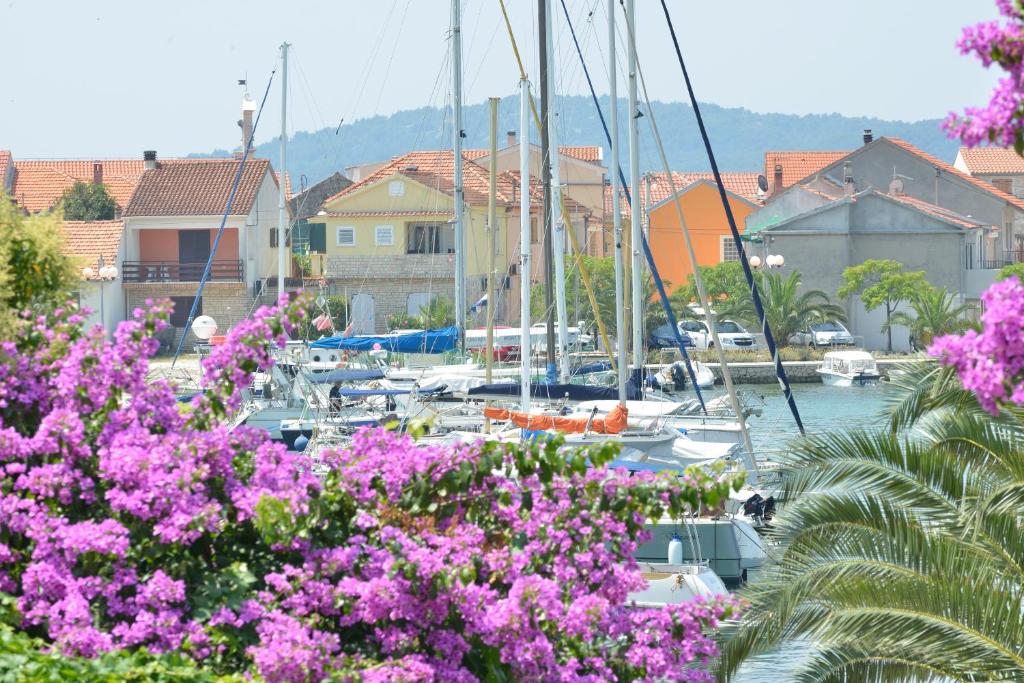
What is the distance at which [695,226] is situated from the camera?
83.8 m

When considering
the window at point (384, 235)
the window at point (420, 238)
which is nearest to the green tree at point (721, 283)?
the window at point (420, 238)

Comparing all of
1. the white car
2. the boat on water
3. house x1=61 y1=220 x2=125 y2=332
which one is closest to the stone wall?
house x1=61 y1=220 x2=125 y2=332

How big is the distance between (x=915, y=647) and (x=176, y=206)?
60814mm

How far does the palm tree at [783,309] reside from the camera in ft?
197

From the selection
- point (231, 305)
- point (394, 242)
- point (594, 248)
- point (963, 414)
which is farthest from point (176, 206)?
point (963, 414)

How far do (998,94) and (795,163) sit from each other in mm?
95116

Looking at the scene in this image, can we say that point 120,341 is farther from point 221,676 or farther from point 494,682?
point 494,682

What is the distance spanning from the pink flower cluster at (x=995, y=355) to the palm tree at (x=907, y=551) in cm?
397

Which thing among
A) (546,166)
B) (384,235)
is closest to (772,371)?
(384,235)

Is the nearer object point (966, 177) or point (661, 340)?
point (661, 340)

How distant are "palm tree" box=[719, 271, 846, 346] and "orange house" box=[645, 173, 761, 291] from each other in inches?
624

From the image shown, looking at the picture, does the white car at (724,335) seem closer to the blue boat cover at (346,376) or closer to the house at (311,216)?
the house at (311,216)

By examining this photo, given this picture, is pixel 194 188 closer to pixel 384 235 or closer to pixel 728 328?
pixel 384 235

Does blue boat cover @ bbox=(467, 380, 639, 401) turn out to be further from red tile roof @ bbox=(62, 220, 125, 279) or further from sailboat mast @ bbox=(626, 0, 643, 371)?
red tile roof @ bbox=(62, 220, 125, 279)
